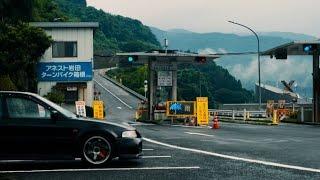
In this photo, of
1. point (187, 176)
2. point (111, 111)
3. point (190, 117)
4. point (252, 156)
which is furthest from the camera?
point (111, 111)

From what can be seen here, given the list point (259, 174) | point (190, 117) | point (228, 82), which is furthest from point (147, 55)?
point (228, 82)

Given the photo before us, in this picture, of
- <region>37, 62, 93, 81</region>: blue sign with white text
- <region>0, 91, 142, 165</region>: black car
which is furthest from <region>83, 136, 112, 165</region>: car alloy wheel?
<region>37, 62, 93, 81</region>: blue sign with white text

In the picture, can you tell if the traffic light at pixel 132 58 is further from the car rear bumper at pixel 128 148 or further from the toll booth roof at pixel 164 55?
the car rear bumper at pixel 128 148

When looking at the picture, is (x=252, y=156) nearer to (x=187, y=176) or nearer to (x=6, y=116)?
(x=187, y=176)

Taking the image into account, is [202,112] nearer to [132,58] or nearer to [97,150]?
[132,58]

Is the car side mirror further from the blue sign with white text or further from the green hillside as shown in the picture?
the green hillside

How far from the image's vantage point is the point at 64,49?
56.2 m

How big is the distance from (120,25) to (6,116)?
168m

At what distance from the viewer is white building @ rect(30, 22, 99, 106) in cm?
5503

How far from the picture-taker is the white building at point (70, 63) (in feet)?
181

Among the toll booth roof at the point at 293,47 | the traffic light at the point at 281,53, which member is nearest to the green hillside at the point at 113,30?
the toll booth roof at the point at 293,47

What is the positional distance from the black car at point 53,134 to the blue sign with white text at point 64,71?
4420 cm

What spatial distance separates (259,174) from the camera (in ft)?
31.1

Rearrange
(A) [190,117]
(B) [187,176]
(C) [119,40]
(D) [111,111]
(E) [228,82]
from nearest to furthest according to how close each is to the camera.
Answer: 1. (B) [187,176]
2. (A) [190,117]
3. (D) [111,111]
4. (E) [228,82]
5. (C) [119,40]
